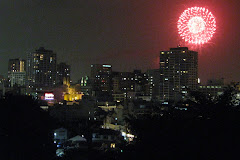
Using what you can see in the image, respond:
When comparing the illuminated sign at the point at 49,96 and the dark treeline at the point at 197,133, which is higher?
the illuminated sign at the point at 49,96

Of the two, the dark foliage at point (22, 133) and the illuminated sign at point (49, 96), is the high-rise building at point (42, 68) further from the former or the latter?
the dark foliage at point (22, 133)

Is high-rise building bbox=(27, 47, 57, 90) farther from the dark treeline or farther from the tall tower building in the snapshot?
the dark treeline

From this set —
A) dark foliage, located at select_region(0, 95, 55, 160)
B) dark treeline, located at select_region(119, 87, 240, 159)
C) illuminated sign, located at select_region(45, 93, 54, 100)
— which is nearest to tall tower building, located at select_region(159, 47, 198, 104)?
illuminated sign, located at select_region(45, 93, 54, 100)

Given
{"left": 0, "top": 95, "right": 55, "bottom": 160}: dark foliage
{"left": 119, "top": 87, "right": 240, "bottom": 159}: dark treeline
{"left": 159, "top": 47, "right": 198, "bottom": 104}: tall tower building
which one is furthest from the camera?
{"left": 159, "top": 47, "right": 198, "bottom": 104}: tall tower building

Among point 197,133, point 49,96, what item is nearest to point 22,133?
point 197,133

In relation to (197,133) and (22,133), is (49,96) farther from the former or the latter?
(197,133)

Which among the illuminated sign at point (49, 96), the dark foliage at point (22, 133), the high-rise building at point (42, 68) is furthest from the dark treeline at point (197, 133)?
the high-rise building at point (42, 68)
